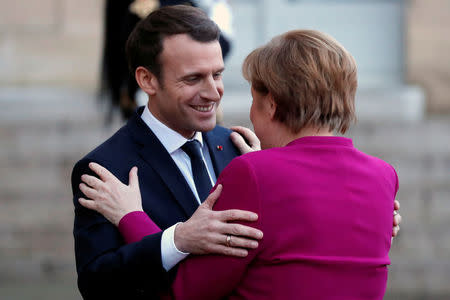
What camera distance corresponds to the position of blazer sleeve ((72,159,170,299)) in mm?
2314

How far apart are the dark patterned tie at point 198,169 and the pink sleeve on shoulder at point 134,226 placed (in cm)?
29

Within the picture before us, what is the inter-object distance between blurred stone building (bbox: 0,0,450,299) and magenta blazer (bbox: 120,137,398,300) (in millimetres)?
3731

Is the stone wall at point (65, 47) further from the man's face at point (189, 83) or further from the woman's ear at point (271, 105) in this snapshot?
the woman's ear at point (271, 105)

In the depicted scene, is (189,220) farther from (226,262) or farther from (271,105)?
(271,105)

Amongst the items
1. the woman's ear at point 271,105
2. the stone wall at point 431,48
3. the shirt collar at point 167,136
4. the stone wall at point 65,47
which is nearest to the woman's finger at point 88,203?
the shirt collar at point 167,136

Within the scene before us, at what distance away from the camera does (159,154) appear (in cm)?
262

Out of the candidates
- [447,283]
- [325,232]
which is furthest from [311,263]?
[447,283]

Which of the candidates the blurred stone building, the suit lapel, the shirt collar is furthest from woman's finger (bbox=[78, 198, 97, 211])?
the blurred stone building

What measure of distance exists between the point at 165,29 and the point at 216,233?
2.49 ft

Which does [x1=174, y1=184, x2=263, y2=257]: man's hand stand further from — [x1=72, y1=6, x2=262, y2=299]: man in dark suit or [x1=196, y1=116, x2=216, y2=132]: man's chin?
[x1=196, y1=116, x2=216, y2=132]: man's chin

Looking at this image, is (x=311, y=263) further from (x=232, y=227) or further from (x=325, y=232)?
(x=232, y=227)

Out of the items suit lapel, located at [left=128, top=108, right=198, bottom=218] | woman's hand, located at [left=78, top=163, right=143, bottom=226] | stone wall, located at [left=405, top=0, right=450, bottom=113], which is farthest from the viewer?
stone wall, located at [left=405, top=0, right=450, bottom=113]

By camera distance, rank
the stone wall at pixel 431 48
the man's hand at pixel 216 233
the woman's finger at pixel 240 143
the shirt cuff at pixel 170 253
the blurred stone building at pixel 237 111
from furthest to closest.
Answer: the stone wall at pixel 431 48
the blurred stone building at pixel 237 111
the woman's finger at pixel 240 143
the shirt cuff at pixel 170 253
the man's hand at pixel 216 233

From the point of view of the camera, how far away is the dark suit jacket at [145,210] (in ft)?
7.63
